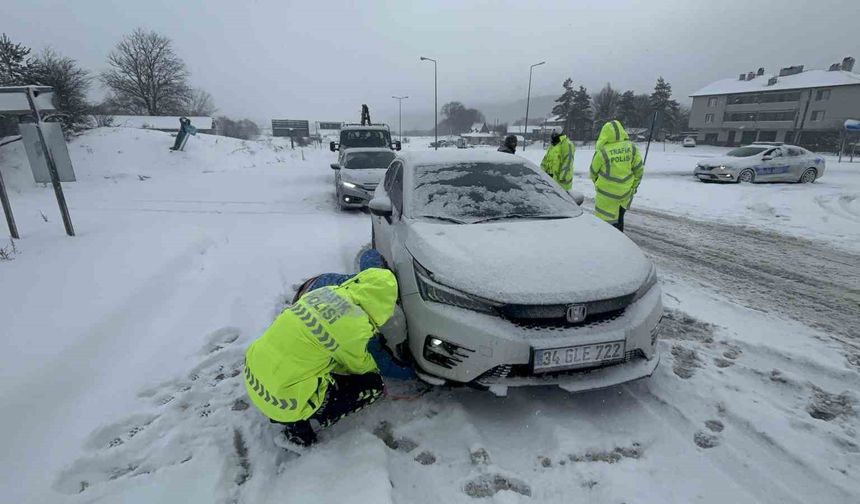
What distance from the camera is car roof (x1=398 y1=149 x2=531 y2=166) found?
4.38m

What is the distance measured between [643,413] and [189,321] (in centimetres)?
382

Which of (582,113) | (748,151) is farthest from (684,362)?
(582,113)

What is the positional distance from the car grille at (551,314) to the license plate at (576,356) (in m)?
0.14

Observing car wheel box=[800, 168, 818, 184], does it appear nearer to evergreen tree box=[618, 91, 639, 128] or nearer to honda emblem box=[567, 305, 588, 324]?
honda emblem box=[567, 305, 588, 324]

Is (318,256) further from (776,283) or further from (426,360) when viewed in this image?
(776,283)

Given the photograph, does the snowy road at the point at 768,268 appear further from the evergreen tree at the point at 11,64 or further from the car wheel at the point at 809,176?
the evergreen tree at the point at 11,64

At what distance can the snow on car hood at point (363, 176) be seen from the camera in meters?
9.38

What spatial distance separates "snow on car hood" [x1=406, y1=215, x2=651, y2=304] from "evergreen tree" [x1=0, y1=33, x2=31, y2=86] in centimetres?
2730

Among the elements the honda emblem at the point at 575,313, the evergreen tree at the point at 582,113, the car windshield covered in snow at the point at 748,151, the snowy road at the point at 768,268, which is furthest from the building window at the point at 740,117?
the honda emblem at the point at 575,313

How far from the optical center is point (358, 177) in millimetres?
9492

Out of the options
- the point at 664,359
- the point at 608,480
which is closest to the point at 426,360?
the point at 608,480

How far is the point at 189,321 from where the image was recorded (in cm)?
387

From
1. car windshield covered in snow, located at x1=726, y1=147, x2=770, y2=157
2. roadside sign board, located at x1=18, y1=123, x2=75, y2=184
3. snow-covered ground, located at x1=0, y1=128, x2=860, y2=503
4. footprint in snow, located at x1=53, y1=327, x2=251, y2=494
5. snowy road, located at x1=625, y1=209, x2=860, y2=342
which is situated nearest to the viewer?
snow-covered ground, located at x1=0, y1=128, x2=860, y2=503

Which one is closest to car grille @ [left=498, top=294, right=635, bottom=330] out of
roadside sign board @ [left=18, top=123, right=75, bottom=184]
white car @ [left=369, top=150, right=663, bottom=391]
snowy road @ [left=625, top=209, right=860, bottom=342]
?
white car @ [left=369, top=150, right=663, bottom=391]
